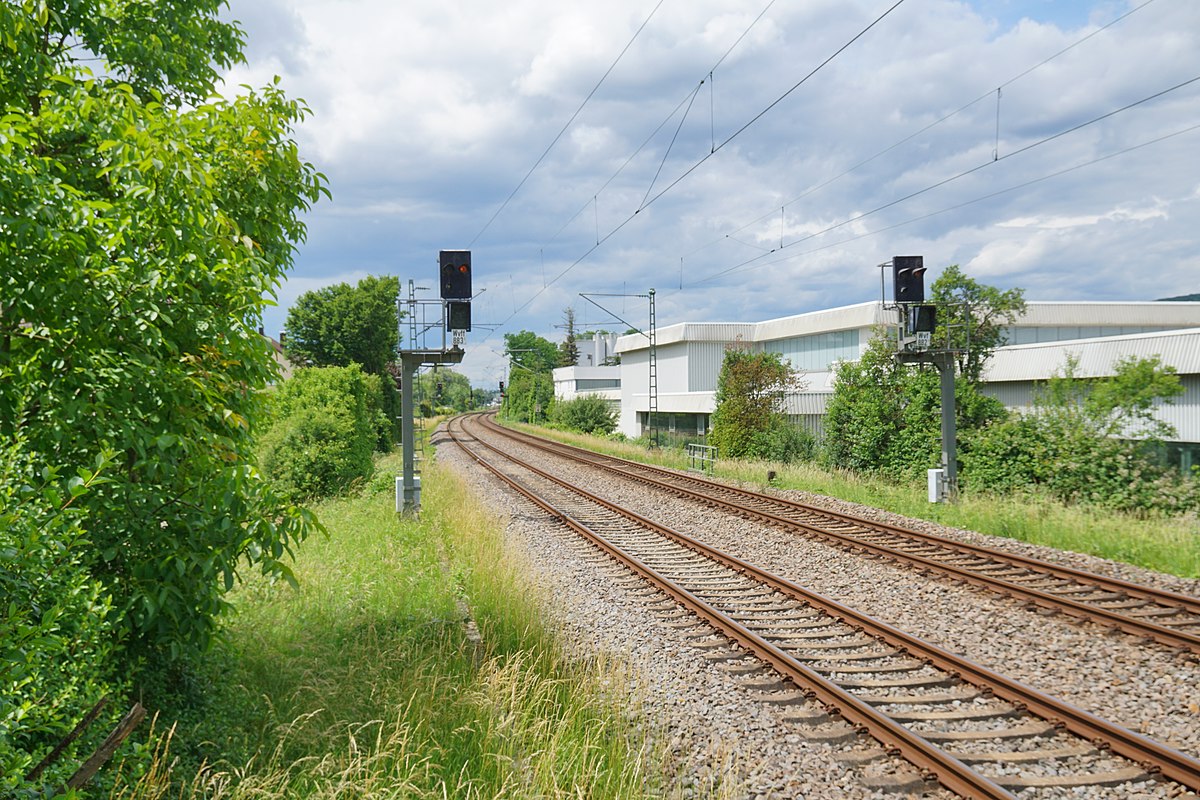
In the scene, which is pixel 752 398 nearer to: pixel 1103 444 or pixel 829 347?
pixel 829 347

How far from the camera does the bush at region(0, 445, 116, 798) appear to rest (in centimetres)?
280

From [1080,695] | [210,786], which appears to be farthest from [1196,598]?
[210,786]

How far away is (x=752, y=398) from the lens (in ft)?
103

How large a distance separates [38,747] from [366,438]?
21.8m

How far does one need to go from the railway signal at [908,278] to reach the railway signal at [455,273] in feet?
30.3

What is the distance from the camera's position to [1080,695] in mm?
6746

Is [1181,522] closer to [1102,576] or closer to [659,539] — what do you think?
[1102,576]

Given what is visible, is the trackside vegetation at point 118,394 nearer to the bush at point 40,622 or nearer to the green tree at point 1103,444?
the bush at point 40,622

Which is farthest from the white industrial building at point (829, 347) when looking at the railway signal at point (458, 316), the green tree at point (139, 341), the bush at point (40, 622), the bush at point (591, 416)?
the bush at point (40, 622)

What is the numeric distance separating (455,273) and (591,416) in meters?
45.8

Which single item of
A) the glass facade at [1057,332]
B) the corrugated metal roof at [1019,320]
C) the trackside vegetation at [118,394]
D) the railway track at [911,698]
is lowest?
the railway track at [911,698]

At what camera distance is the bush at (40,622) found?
2797 millimetres

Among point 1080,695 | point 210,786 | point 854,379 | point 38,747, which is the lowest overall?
point 1080,695

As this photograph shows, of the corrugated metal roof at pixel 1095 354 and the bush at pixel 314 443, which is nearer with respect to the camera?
the bush at pixel 314 443
